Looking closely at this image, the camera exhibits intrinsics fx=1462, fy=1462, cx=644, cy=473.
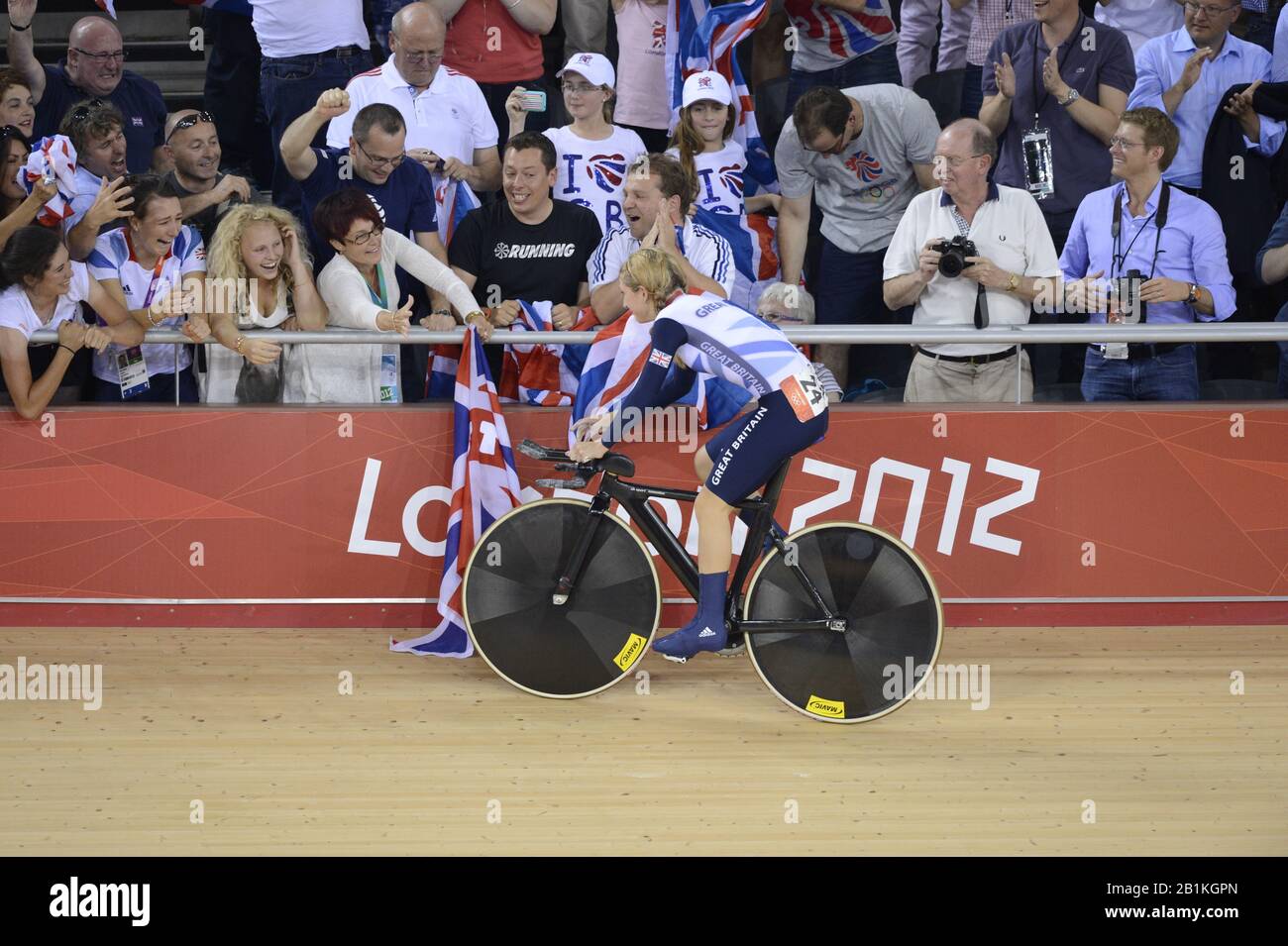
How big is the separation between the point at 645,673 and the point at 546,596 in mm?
647

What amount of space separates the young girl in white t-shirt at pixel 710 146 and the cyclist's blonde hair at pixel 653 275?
1.86 metres

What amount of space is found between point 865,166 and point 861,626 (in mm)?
2998

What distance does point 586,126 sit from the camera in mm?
7691

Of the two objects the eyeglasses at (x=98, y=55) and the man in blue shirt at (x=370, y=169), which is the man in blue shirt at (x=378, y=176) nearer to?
the man in blue shirt at (x=370, y=169)

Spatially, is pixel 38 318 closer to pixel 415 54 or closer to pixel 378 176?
pixel 378 176

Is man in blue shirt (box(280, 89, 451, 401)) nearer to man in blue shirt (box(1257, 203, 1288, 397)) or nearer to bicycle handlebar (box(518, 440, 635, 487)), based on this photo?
bicycle handlebar (box(518, 440, 635, 487))

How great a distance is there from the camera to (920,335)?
6.43m

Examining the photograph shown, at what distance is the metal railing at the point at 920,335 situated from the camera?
639 centimetres

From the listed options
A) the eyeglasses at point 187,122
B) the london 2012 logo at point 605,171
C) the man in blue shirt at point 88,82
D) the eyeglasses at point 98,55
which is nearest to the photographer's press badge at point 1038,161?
the london 2012 logo at point 605,171

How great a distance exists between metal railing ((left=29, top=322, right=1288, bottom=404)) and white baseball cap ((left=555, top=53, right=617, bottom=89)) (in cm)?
183

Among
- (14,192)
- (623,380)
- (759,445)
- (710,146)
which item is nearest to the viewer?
(759,445)

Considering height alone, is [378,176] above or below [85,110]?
below

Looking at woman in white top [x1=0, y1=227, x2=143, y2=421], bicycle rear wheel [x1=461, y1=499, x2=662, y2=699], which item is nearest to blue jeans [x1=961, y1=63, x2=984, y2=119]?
bicycle rear wheel [x1=461, y1=499, x2=662, y2=699]

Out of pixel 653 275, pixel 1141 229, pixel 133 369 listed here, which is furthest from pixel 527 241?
pixel 1141 229
